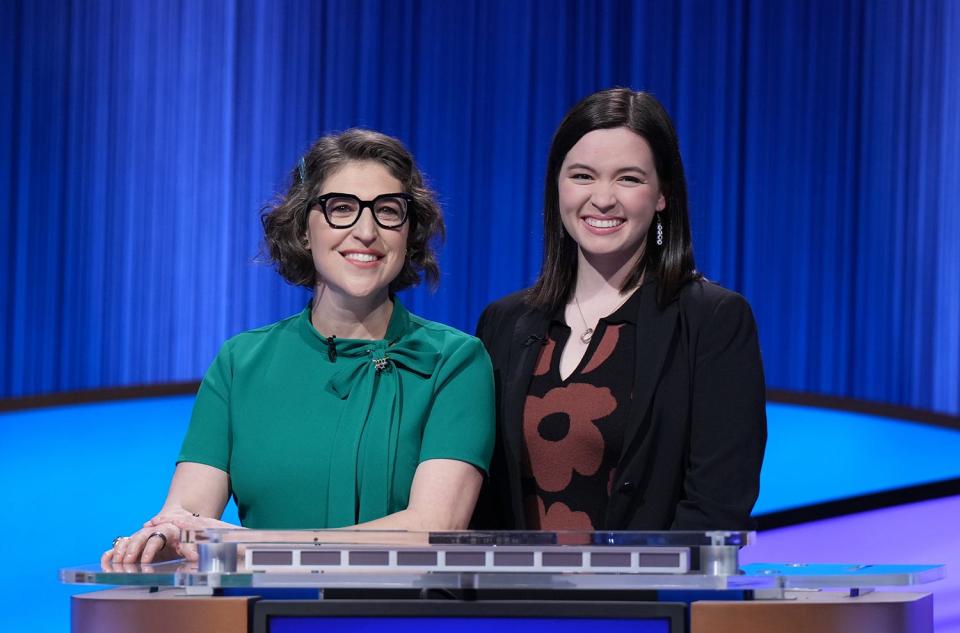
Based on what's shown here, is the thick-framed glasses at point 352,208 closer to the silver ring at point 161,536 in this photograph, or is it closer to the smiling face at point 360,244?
the smiling face at point 360,244

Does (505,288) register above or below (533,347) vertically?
above

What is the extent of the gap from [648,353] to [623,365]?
8 cm

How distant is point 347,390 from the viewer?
1.89 meters

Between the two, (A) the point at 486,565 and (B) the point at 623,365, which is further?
(B) the point at 623,365

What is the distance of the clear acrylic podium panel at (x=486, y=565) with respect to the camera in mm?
1196

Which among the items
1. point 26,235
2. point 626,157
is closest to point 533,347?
point 626,157

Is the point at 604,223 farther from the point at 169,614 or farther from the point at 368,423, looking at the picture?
the point at 169,614

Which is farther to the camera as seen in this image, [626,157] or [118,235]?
[118,235]

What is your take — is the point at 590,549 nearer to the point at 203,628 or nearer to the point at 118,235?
the point at 203,628

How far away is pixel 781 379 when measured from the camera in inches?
334

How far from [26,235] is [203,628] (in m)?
7.24

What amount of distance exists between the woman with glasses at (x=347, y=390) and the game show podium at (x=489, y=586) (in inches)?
18.7

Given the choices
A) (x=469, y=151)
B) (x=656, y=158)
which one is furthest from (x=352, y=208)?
(x=469, y=151)

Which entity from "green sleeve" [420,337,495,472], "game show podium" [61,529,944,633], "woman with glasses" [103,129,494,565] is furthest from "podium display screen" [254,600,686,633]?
"green sleeve" [420,337,495,472]
